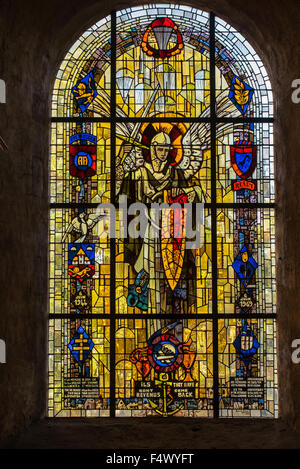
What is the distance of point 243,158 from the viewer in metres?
5.84

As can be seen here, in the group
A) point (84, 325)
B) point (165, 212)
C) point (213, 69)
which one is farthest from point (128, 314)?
point (213, 69)

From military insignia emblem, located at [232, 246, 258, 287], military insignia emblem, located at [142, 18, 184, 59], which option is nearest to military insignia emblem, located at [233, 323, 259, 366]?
military insignia emblem, located at [232, 246, 258, 287]

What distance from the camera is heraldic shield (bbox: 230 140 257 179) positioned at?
582cm

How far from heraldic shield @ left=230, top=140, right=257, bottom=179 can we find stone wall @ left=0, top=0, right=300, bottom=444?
0.25m

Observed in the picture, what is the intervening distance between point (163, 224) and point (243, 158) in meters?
0.97

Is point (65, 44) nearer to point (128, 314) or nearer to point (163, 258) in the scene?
point (163, 258)

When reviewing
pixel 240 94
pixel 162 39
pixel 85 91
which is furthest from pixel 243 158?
pixel 85 91

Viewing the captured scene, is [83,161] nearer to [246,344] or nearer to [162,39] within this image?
[162,39]

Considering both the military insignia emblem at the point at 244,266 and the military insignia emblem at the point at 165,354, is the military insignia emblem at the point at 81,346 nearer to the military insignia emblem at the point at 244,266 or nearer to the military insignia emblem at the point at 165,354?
the military insignia emblem at the point at 165,354

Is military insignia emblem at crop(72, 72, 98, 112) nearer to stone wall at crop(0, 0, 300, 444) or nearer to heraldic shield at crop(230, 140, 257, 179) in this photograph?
stone wall at crop(0, 0, 300, 444)

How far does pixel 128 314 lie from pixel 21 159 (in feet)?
5.44

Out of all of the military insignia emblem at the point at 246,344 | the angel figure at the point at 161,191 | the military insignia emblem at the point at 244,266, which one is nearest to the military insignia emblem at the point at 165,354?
the angel figure at the point at 161,191

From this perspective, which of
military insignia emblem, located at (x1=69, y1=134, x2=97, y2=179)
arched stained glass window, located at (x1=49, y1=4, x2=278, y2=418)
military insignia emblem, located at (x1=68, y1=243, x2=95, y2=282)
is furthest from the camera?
military insignia emblem, located at (x1=69, y1=134, x2=97, y2=179)

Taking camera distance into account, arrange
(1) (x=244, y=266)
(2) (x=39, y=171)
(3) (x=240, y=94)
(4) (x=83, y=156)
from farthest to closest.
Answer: (3) (x=240, y=94) → (4) (x=83, y=156) → (1) (x=244, y=266) → (2) (x=39, y=171)
